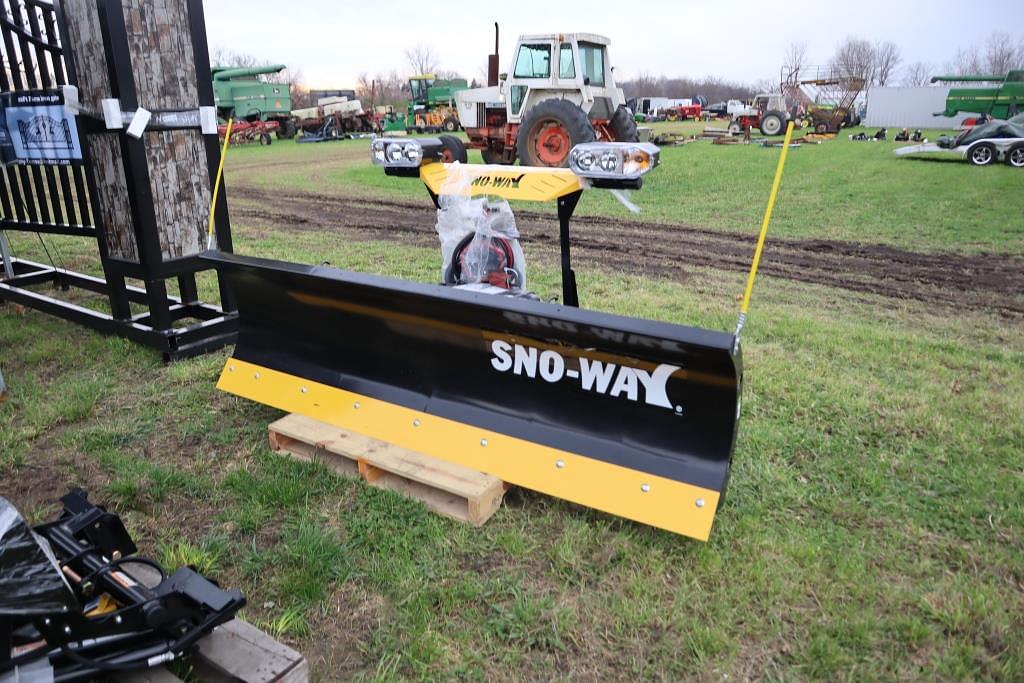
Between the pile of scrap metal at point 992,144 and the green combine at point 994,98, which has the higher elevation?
the green combine at point 994,98

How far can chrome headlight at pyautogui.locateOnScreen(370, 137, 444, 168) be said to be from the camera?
12.9ft

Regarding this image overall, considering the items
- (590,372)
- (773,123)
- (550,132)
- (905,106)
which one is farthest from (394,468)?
(905,106)

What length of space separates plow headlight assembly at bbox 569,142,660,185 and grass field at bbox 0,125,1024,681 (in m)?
1.44

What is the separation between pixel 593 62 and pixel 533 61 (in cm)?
141

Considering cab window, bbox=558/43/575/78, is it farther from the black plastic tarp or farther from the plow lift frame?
the plow lift frame

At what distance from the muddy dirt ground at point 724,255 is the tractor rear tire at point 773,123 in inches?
723

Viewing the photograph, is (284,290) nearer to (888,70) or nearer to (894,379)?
(894,379)

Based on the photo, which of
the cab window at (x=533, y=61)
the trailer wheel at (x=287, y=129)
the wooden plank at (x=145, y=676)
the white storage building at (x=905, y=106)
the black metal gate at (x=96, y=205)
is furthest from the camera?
the white storage building at (x=905, y=106)

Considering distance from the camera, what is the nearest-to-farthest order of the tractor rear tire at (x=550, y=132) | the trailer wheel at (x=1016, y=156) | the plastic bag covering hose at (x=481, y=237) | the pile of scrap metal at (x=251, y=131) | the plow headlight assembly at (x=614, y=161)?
the plow headlight assembly at (x=614, y=161) < the plastic bag covering hose at (x=481, y=237) < the tractor rear tire at (x=550, y=132) < the trailer wheel at (x=1016, y=156) < the pile of scrap metal at (x=251, y=131)

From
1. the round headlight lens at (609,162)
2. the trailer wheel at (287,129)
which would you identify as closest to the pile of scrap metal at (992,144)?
the round headlight lens at (609,162)

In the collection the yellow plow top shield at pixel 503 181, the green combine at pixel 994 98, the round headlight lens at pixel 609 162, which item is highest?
the green combine at pixel 994 98

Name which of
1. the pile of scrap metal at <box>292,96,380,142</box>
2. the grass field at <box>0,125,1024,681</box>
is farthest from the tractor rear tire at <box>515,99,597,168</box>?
the pile of scrap metal at <box>292,96,380,142</box>

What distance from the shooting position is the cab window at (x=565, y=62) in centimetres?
1395

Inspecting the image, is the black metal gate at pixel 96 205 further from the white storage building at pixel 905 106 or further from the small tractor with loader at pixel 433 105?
the white storage building at pixel 905 106
